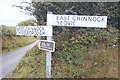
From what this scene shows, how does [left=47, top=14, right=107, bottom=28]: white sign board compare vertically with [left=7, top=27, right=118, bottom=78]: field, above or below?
above

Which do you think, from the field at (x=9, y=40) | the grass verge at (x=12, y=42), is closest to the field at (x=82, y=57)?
the field at (x=9, y=40)

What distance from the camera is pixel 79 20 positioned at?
214 inches

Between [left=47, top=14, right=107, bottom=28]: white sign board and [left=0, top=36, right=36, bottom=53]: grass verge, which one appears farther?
[left=0, top=36, right=36, bottom=53]: grass verge

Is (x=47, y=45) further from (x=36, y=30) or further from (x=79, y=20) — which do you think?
(x=79, y=20)

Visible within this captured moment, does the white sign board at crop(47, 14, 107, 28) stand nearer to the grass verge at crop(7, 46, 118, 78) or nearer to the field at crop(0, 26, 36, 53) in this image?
the grass verge at crop(7, 46, 118, 78)

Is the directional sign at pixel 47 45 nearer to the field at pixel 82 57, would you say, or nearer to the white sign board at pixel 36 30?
the white sign board at pixel 36 30

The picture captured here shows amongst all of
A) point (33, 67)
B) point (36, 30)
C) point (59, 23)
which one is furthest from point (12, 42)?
point (59, 23)

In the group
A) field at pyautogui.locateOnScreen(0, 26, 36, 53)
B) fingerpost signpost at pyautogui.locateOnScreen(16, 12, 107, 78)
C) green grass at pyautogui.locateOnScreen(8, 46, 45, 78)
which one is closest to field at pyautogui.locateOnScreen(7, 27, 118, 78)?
green grass at pyautogui.locateOnScreen(8, 46, 45, 78)

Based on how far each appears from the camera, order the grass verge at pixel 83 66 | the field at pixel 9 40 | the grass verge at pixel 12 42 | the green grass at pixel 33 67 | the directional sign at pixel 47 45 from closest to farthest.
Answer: the directional sign at pixel 47 45
the grass verge at pixel 83 66
the green grass at pixel 33 67
the field at pixel 9 40
the grass verge at pixel 12 42

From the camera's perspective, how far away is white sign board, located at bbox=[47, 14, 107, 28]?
17.6 feet

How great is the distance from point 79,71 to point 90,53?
597mm

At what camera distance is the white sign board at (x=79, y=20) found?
5359mm

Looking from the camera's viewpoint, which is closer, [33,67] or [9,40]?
[33,67]

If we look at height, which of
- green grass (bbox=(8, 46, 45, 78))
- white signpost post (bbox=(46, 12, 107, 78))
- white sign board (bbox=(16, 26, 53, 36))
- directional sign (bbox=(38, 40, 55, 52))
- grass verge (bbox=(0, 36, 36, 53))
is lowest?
green grass (bbox=(8, 46, 45, 78))
